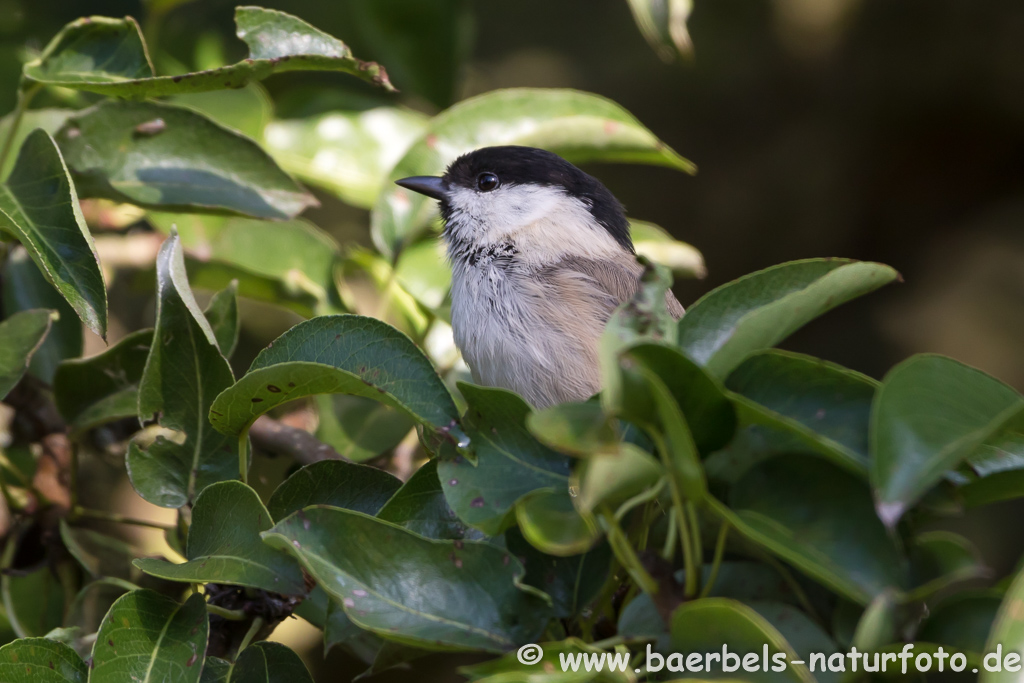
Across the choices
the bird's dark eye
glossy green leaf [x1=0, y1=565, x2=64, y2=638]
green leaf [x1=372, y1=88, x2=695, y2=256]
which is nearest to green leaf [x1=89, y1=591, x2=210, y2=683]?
glossy green leaf [x1=0, y1=565, x2=64, y2=638]

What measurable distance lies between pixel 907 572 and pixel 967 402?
211 mm

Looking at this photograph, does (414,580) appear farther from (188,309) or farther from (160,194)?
(160,194)

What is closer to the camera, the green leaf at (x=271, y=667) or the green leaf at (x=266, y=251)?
the green leaf at (x=271, y=667)

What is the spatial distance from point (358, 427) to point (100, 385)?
64cm

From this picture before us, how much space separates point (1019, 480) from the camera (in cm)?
110

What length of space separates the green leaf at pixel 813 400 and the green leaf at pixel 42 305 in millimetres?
1936

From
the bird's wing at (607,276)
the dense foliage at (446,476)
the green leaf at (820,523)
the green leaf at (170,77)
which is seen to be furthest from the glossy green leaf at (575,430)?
the bird's wing at (607,276)

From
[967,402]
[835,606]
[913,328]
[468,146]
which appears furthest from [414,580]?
[913,328]

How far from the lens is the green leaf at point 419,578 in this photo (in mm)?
1165

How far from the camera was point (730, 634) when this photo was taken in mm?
978

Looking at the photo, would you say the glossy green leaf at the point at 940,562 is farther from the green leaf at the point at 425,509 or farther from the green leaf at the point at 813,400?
the green leaf at the point at 425,509

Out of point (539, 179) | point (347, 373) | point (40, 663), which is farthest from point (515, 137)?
point (40, 663)

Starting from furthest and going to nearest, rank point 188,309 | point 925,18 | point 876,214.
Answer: point 876,214, point 925,18, point 188,309

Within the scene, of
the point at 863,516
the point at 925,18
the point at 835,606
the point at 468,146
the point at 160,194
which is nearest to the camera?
the point at 863,516
